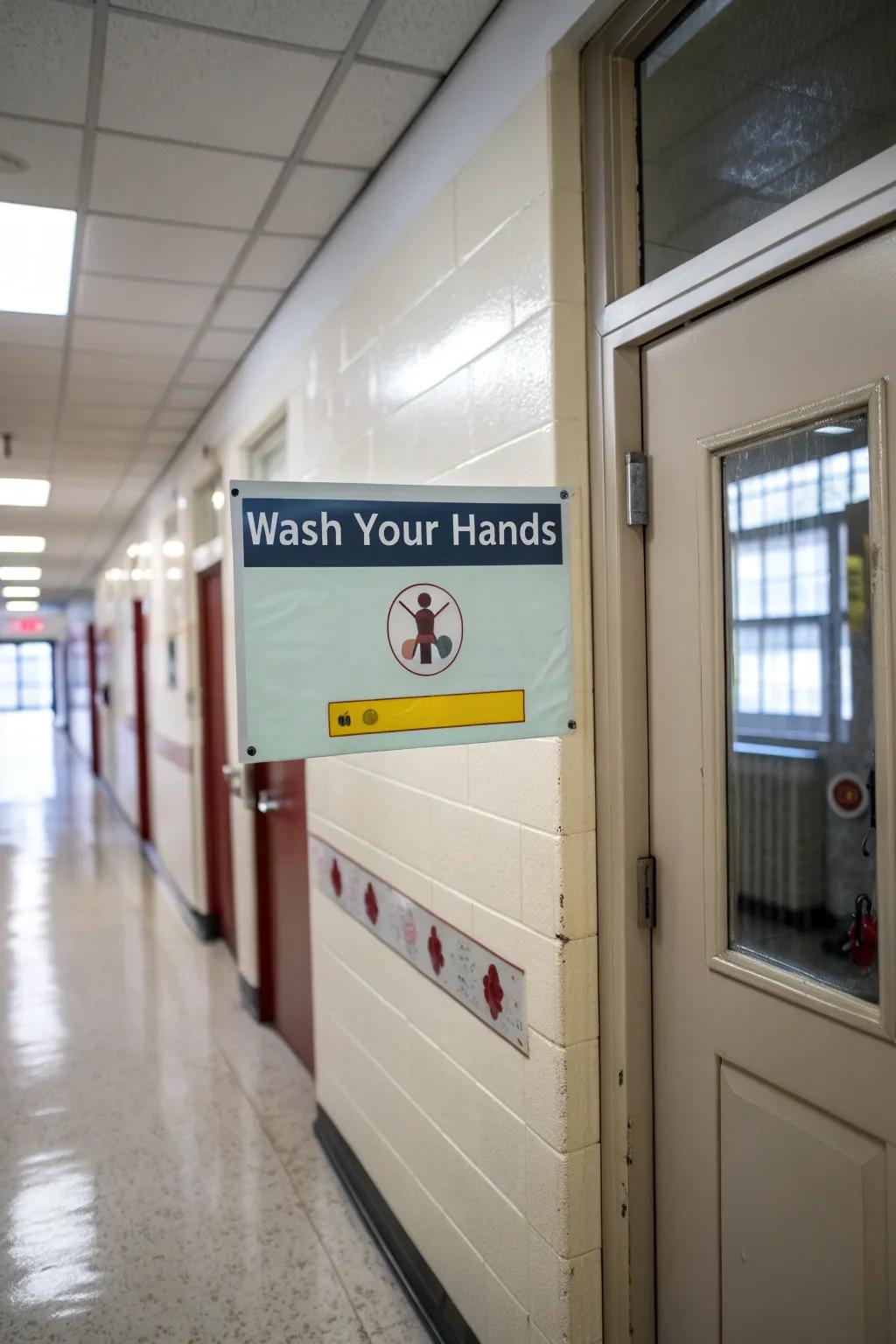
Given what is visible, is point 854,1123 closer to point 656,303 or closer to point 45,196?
point 656,303

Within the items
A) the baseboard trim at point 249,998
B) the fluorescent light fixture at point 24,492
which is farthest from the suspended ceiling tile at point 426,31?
the fluorescent light fixture at point 24,492

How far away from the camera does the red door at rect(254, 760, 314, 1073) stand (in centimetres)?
365

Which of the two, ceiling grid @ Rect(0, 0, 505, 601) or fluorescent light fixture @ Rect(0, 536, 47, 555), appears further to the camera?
fluorescent light fixture @ Rect(0, 536, 47, 555)

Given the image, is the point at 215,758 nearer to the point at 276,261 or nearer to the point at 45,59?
the point at 276,261

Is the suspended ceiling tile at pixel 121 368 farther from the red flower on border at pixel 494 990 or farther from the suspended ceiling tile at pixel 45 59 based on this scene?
the red flower on border at pixel 494 990

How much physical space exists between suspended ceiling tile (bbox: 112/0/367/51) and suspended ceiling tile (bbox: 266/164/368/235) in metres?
0.54

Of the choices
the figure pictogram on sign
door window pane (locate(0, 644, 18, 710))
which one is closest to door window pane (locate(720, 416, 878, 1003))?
the figure pictogram on sign

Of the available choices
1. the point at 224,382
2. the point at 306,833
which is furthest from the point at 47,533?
the point at 306,833

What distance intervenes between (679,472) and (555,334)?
0.35 m

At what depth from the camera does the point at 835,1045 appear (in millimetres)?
1361

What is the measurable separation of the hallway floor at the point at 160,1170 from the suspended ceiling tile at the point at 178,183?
289cm

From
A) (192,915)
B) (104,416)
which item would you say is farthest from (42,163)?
(192,915)

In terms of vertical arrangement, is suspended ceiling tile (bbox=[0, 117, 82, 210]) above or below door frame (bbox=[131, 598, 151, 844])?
above

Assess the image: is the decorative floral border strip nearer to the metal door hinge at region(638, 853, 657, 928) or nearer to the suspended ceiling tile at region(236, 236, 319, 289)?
the metal door hinge at region(638, 853, 657, 928)
